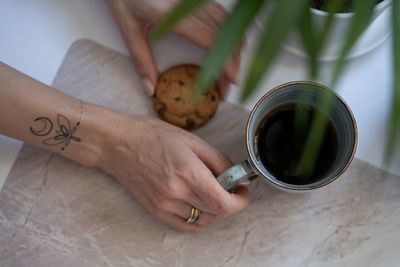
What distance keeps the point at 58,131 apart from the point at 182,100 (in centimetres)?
17

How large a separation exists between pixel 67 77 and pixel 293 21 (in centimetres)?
51

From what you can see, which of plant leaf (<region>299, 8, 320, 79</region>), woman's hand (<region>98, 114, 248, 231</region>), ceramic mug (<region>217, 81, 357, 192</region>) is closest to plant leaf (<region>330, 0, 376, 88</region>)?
plant leaf (<region>299, 8, 320, 79</region>)

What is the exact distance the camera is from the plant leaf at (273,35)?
0.82 feet

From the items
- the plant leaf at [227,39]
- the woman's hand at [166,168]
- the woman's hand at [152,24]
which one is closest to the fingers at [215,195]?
the woman's hand at [166,168]

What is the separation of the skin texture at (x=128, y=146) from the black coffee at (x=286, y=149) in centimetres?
6

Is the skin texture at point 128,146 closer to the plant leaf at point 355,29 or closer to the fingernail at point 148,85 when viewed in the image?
the fingernail at point 148,85

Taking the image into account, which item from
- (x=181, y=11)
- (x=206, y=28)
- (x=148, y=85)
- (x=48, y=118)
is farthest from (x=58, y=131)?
(x=181, y=11)

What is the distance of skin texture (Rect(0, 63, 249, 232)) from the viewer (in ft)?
2.05

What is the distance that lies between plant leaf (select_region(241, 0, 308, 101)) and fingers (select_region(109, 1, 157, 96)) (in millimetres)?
430

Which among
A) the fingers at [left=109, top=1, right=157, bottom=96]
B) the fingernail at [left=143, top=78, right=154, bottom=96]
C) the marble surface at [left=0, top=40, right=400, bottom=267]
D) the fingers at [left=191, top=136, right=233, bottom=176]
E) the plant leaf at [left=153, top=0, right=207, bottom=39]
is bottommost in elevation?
the marble surface at [left=0, top=40, right=400, bottom=267]

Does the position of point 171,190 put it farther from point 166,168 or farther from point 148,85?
point 148,85

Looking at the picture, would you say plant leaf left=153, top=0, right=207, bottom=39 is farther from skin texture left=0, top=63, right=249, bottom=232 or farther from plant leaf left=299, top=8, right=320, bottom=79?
skin texture left=0, top=63, right=249, bottom=232

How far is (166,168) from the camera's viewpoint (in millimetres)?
637

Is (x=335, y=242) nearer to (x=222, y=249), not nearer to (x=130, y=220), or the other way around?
(x=222, y=249)
